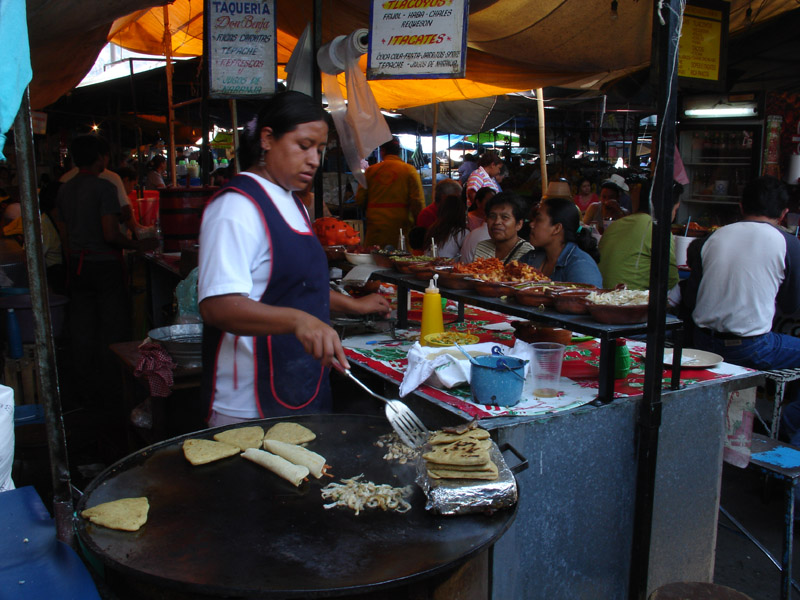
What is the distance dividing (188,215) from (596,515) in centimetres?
447

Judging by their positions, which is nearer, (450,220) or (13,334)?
(13,334)

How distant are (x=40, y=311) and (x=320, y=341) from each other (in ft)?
2.15

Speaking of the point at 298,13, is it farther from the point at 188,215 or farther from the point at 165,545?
the point at 165,545

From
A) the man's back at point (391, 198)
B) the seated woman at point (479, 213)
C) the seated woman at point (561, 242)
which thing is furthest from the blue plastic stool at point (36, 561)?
the man's back at point (391, 198)

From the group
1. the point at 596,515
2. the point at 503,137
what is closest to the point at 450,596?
the point at 596,515

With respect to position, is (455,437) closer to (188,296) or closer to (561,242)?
(561,242)

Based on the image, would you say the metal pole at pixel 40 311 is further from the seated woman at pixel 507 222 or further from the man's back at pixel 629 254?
the man's back at pixel 629 254

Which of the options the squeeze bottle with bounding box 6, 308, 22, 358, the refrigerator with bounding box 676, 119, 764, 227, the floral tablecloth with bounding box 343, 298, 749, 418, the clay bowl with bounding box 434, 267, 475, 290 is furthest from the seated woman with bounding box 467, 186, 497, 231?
the refrigerator with bounding box 676, 119, 764, 227

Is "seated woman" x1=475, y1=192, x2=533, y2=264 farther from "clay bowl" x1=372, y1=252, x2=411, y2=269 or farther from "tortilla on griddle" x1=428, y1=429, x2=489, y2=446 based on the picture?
"tortilla on griddle" x1=428, y1=429, x2=489, y2=446

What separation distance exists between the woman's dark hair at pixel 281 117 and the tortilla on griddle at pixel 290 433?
2.79ft

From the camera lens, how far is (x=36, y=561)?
1.39 meters

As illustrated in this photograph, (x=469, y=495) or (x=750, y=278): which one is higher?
(x=750, y=278)

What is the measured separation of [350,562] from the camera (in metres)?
1.32

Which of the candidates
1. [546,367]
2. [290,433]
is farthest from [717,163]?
[290,433]
